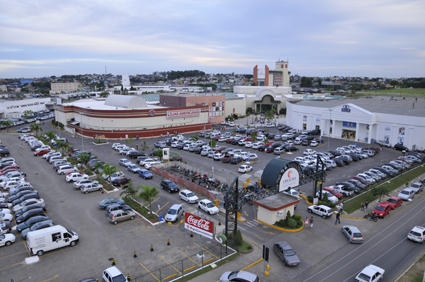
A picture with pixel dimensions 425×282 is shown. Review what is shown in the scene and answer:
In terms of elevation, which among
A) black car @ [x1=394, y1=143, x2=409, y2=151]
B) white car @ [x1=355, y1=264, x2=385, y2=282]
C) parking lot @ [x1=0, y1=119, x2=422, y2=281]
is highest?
black car @ [x1=394, y1=143, x2=409, y2=151]

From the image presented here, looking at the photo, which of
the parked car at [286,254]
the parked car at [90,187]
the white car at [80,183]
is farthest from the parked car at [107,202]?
the parked car at [286,254]

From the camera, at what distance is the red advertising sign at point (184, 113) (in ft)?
216

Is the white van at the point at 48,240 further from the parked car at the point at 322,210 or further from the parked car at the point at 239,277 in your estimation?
the parked car at the point at 322,210

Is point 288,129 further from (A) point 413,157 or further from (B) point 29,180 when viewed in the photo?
(B) point 29,180

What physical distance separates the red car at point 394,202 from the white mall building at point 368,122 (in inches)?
1093

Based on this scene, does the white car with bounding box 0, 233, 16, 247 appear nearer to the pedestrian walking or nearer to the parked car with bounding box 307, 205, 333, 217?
the parked car with bounding box 307, 205, 333, 217

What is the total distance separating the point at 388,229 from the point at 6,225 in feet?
103

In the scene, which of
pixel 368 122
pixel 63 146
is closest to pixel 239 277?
pixel 63 146

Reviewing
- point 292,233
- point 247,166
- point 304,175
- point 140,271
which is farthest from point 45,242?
point 247,166

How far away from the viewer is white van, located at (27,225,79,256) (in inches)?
815

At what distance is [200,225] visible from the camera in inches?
856

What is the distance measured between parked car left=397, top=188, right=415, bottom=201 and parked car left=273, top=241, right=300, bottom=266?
17.7 meters

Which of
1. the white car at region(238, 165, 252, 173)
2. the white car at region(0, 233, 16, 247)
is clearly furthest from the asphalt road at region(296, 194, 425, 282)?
the white car at region(0, 233, 16, 247)

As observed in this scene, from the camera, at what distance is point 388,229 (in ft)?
81.9
